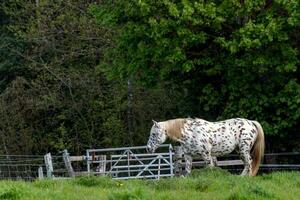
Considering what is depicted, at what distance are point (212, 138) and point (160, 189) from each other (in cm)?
469

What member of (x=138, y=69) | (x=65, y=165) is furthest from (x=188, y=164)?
(x=138, y=69)

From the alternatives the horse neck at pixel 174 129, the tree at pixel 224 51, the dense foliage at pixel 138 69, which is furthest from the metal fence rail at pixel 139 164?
the horse neck at pixel 174 129

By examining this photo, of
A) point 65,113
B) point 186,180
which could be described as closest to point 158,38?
point 186,180

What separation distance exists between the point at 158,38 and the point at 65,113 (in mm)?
13247

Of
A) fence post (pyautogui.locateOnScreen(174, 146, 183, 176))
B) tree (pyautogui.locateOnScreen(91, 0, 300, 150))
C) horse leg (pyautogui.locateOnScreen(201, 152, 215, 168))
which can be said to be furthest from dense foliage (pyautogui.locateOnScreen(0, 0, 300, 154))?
horse leg (pyautogui.locateOnScreen(201, 152, 215, 168))

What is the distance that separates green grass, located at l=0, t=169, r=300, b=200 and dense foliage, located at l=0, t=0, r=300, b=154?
7459mm

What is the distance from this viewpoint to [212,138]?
50.9 feet

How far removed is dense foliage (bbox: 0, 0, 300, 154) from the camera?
19.8 metres

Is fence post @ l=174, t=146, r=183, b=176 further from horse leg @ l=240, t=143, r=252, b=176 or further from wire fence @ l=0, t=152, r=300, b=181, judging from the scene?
horse leg @ l=240, t=143, r=252, b=176

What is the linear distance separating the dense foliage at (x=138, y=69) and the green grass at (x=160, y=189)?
7459 mm

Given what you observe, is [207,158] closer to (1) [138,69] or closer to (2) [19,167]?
(1) [138,69]

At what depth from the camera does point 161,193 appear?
33.6 ft

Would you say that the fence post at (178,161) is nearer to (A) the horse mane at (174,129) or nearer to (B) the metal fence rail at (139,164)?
(B) the metal fence rail at (139,164)

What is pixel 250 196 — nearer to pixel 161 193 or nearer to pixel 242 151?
pixel 161 193
